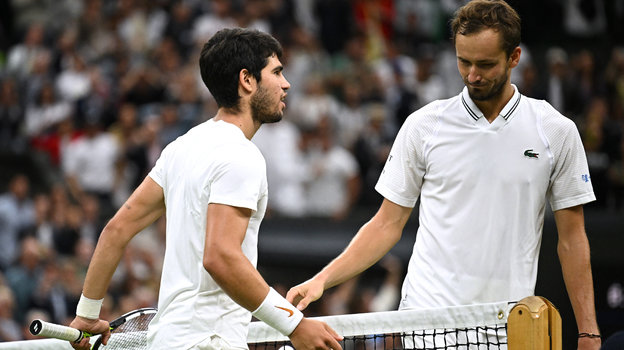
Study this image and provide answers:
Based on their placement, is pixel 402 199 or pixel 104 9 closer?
pixel 402 199

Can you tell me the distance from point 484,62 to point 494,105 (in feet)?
0.80

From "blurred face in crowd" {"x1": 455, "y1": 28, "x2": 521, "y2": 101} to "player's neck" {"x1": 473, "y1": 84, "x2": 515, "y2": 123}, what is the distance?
26mm

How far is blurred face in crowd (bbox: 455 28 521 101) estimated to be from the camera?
4453 mm

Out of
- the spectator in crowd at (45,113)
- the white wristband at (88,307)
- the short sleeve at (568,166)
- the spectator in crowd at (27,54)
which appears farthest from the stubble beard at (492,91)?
the spectator in crowd at (27,54)

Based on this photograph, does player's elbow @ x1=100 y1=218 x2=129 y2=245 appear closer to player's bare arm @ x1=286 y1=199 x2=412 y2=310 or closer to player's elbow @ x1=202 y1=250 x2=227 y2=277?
player's elbow @ x1=202 y1=250 x2=227 y2=277

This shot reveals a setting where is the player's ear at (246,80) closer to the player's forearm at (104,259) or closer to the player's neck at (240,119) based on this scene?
the player's neck at (240,119)

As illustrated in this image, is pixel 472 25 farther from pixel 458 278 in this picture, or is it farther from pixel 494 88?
pixel 458 278

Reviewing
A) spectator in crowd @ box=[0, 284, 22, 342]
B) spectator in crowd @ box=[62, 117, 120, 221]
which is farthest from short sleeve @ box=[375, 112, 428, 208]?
spectator in crowd @ box=[62, 117, 120, 221]

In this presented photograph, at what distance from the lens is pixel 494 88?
4.55m

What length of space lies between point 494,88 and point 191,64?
34.5 ft

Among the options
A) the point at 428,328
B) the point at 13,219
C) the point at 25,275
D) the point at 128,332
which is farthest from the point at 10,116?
the point at 428,328

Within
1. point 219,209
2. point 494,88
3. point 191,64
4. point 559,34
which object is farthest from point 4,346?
point 559,34

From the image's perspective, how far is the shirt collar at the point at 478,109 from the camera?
4598mm

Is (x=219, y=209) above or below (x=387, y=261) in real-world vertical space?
above
